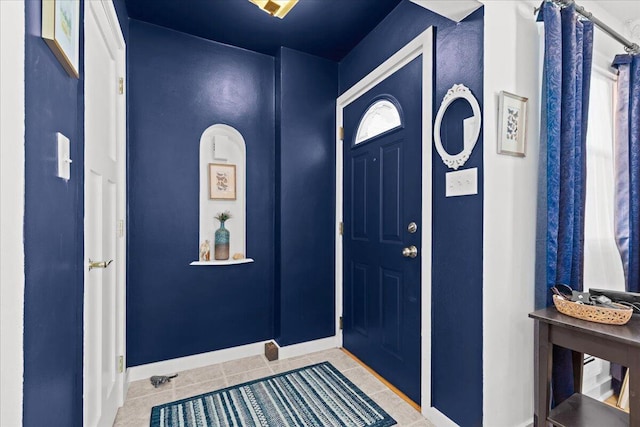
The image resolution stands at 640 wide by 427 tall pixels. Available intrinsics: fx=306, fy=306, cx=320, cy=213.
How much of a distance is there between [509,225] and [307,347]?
187 cm

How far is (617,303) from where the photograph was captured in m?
1.39

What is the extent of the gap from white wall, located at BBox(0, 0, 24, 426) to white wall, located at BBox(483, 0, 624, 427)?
1.62 m

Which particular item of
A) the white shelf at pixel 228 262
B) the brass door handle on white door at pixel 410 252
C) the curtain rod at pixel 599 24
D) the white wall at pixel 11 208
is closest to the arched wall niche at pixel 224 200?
the white shelf at pixel 228 262

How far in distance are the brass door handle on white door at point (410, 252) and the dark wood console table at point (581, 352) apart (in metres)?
0.65

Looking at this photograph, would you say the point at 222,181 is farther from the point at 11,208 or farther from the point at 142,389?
the point at 11,208

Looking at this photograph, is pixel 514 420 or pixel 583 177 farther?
pixel 583 177

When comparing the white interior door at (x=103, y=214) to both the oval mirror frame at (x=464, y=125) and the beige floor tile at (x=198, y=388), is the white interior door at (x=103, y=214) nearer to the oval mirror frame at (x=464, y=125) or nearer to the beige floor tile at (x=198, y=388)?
the beige floor tile at (x=198, y=388)

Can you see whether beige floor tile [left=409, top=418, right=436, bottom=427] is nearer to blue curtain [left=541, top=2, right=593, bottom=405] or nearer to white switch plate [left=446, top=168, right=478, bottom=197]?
blue curtain [left=541, top=2, right=593, bottom=405]

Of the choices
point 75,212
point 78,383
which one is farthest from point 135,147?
point 78,383

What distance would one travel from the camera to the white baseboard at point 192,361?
218 cm

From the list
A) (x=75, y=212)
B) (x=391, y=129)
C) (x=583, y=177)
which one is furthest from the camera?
(x=391, y=129)

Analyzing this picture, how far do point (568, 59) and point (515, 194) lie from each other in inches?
28.8

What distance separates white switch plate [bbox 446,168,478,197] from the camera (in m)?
1.49

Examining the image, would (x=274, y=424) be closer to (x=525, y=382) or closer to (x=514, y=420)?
(x=514, y=420)
